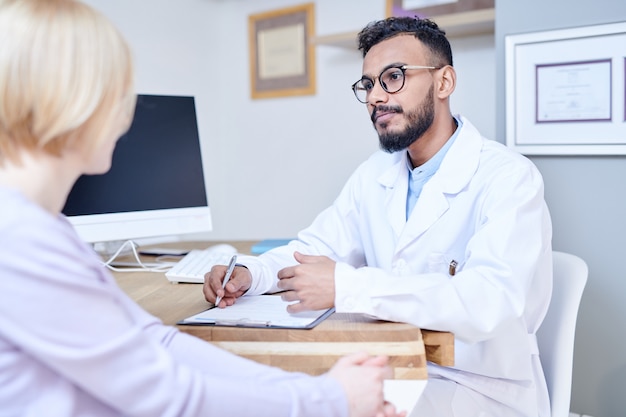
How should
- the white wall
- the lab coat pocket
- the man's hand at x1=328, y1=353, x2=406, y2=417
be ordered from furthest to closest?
the white wall
the lab coat pocket
the man's hand at x1=328, y1=353, x2=406, y2=417

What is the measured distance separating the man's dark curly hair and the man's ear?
0.06ft

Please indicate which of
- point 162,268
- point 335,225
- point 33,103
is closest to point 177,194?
point 162,268

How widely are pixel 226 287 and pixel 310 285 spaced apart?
215 mm

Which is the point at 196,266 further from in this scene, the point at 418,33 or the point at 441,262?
the point at 418,33

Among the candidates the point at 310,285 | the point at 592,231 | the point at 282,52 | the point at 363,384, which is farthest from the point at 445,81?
the point at 282,52

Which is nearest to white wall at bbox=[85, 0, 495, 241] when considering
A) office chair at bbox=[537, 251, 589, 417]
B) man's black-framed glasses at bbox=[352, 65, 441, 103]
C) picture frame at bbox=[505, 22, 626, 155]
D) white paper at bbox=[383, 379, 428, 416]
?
picture frame at bbox=[505, 22, 626, 155]

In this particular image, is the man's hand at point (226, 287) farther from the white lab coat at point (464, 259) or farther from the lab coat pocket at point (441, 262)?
the lab coat pocket at point (441, 262)

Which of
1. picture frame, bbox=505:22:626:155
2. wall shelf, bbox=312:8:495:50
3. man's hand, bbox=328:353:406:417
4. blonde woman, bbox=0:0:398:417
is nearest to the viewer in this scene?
blonde woman, bbox=0:0:398:417

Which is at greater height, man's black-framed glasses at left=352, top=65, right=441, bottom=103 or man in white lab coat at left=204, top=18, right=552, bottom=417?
man's black-framed glasses at left=352, top=65, right=441, bottom=103

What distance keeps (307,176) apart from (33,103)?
217 cm

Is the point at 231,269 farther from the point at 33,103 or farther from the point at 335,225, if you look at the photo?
the point at 33,103

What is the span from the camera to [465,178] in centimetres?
134

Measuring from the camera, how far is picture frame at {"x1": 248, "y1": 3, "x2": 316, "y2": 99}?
8.83 ft

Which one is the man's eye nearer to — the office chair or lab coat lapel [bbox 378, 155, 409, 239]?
lab coat lapel [bbox 378, 155, 409, 239]
